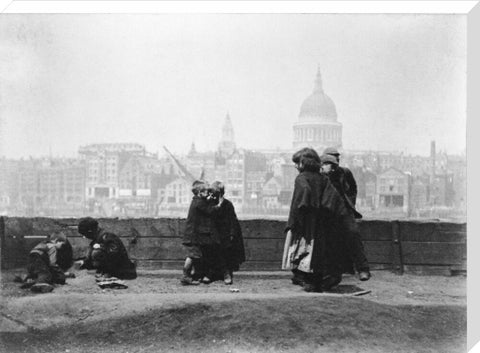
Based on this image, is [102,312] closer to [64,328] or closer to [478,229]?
[64,328]

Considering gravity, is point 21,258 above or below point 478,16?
below

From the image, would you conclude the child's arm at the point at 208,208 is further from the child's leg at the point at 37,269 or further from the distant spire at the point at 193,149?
the distant spire at the point at 193,149

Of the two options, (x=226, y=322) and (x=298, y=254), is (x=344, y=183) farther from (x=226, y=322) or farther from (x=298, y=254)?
(x=226, y=322)

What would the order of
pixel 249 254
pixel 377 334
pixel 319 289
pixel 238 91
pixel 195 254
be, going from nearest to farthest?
pixel 377 334, pixel 319 289, pixel 195 254, pixel 249 254, pixel 238 91

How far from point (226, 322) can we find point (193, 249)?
59.2 inches

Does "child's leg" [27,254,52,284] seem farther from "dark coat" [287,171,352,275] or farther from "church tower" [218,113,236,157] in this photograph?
"church tower" [218,113,236,157]

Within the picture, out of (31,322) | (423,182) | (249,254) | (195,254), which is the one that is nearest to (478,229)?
(423,182)

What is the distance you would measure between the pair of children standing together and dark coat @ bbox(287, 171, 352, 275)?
0.99m

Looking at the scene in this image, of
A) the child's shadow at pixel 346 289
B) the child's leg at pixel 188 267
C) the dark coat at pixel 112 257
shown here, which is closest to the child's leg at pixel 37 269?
the dark coat at pixel 112 257

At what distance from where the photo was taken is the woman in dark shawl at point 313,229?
7.54 meters

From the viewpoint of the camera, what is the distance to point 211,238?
27.0 ft

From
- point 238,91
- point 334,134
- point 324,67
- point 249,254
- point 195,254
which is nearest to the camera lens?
point 195,254

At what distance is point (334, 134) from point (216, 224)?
4.07m

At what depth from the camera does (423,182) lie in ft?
35.1
